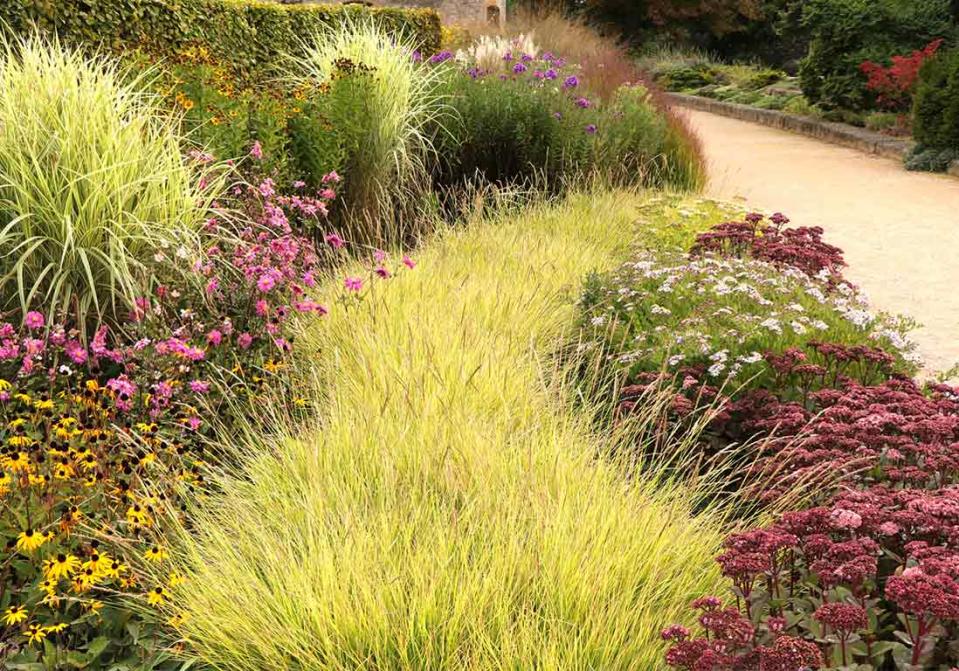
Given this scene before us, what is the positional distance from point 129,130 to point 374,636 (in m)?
2.84

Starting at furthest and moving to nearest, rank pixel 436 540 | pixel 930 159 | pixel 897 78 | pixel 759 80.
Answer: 1. pixel 759 80
2. pixel 897 78
3. pixel 930 159
4. pixel 436 540

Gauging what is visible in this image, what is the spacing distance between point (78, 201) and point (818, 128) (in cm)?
1455

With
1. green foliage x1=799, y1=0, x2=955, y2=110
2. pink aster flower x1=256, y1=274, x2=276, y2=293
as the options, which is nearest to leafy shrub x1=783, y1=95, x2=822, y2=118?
green foliage x1=799, y1=0, x2=955, y2=110

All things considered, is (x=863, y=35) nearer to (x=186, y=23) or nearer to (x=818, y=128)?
(x=818, y=128)

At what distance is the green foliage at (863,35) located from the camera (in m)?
16.2

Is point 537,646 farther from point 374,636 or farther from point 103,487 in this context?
point 103,487

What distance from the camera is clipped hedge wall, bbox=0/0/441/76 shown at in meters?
6.18

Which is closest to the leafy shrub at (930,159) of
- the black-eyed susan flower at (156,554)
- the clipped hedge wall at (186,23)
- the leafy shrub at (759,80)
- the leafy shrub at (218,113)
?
the clipped hedge wall at (186,23)

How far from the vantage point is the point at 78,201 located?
151 inches

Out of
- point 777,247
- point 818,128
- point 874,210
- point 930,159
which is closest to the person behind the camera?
point 777,247

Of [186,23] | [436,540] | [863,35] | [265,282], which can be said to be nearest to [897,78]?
[863,35]

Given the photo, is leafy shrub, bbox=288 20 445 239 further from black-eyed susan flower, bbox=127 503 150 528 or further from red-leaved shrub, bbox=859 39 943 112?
red-leaved shrub, bbox=859 39 943 112

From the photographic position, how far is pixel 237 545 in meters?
2.87

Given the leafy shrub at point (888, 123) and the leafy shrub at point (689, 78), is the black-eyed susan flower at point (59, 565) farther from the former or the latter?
the leafy shrub at point (689, 78)
